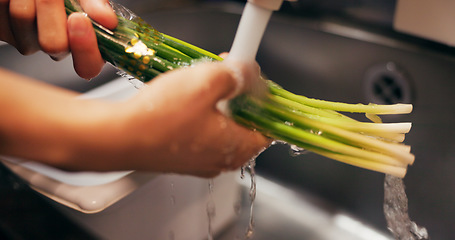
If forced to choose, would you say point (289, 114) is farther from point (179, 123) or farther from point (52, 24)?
point (52, 24)

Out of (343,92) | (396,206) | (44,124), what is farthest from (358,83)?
(44,124)

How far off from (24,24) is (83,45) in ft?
0.28

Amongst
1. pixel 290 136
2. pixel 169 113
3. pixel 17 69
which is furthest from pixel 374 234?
pixel 17 69

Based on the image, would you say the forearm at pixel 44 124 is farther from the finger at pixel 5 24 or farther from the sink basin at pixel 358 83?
the sink basin at pixel 358 83

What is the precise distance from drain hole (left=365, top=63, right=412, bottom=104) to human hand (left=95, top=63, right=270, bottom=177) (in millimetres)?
542

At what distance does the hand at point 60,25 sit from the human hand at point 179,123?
20cm

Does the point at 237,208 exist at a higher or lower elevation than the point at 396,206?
lower

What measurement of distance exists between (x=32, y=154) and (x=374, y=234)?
80 cm

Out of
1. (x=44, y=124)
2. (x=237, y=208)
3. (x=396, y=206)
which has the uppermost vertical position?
(x=44, y=124)

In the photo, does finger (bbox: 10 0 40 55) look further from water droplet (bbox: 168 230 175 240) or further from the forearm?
water droplet (bbox: 168 230 175 240)

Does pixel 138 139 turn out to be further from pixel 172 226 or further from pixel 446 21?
pixel 446 21

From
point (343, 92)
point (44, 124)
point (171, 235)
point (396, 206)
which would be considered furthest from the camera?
point (343, 92)

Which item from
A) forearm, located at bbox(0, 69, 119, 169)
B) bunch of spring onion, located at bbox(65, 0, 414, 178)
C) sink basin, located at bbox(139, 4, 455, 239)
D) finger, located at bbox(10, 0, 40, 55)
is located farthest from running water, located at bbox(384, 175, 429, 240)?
finger, located at bbox(10, 0, 40, 55)

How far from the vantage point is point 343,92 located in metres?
0.85
